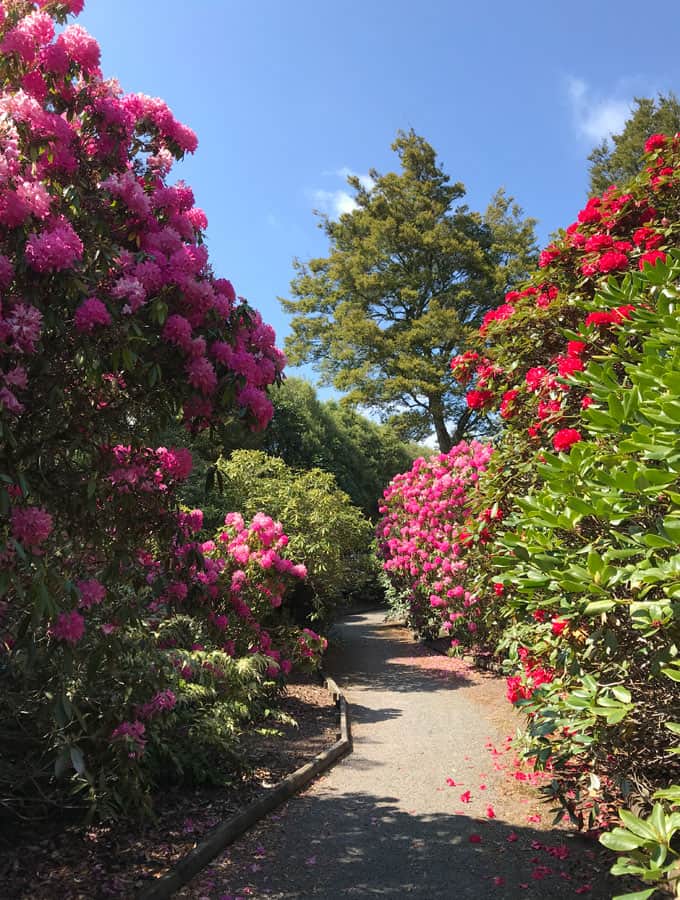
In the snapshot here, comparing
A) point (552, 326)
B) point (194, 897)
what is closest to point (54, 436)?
point (194, 897)

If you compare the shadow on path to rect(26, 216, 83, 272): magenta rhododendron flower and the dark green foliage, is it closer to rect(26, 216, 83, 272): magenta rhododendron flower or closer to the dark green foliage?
rect(26, 216, 83, 272): magenta rhododendron flower

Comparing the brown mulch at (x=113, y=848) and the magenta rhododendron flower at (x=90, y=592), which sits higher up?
the magenta rhododendron flower at (x=90, y=592)

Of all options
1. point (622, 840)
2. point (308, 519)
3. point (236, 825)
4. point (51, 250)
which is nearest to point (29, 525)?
point (51, 250)

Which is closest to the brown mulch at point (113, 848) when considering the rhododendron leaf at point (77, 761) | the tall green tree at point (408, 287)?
the rhododendron leaf at point (77, 761)

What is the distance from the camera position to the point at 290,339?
26.2 meters

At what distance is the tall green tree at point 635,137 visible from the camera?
27266 mm

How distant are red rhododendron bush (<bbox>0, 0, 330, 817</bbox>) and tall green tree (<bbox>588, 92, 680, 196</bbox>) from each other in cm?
2916

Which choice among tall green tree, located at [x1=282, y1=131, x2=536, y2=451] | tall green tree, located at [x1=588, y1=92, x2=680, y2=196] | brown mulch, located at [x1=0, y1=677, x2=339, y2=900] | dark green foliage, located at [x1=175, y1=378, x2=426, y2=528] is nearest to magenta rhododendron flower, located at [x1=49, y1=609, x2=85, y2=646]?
brown mulch, located at [x1=0, y1=677, x2=339, y2=900]

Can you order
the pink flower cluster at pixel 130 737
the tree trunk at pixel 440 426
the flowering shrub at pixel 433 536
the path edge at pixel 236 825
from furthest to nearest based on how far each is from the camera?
1. the tree trunk at pixel 440 426
2. the flowering shrub at pixel 433 536
3. the pink flower cluster at pixel 130 737
4. the path edge at pixel 236 825

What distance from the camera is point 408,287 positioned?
2447 centimetres

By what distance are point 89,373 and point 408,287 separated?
76.3 feet

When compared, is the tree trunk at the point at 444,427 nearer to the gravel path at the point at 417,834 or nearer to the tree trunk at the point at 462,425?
the tree trunk at the point at 462,425

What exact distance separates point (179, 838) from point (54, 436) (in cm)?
281

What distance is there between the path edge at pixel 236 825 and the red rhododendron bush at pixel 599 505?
195cm
